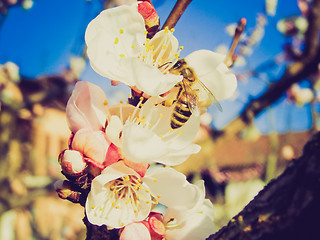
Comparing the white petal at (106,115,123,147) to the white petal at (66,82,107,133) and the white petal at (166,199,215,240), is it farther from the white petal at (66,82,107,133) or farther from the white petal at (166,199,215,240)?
the white petal at (166,199,215,240)

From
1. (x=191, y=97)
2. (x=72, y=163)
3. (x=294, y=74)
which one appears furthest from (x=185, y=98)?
(x=294, y=74)

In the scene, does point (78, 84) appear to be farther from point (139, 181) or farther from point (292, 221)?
point (292, 221)

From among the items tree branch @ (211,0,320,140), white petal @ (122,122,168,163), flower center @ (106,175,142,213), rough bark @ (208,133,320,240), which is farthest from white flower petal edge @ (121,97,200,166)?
tree branch @ (211,0,320,140)

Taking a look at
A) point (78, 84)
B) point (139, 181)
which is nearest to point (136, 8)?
point (78, 84)

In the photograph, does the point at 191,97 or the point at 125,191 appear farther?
the point at 191,97

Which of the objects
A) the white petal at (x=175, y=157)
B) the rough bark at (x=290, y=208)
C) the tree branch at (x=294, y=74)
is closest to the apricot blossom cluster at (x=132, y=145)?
the white petal at (x=175, y=157)

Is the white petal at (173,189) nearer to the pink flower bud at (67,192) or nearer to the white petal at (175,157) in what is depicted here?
the white petal at (175,157)

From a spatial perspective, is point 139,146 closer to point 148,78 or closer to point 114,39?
point 148,78

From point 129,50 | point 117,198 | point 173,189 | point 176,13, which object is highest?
point 176,13
